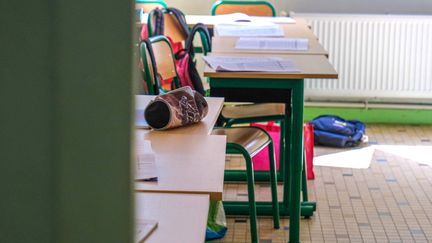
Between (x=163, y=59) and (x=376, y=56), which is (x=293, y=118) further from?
(x=376, y=56)

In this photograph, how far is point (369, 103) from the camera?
5836 millimetres

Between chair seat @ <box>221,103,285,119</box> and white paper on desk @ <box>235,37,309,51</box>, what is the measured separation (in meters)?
0.32

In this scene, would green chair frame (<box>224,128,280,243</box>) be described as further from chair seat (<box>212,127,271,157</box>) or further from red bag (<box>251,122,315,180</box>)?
red bag (<box>251,122,315,180</box>)

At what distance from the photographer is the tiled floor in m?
3.57

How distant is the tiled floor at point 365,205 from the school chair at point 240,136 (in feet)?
0.65

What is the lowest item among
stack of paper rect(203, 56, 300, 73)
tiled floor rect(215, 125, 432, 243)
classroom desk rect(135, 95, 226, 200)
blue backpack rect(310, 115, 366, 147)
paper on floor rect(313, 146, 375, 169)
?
paper on floor rect(313, 146, 375, 169)

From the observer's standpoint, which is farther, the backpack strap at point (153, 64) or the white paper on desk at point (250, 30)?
the white paper on desk at point (250, 30)

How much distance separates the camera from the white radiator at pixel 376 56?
5.61 meters

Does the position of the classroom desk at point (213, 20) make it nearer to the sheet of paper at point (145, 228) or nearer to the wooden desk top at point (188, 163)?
the wooden desk top at point (188, 163)

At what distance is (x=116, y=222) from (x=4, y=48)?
0.13m

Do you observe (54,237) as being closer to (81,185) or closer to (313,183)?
(81,185)

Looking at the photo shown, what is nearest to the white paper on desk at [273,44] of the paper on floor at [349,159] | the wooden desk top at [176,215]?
the paper on floor at [349,159]

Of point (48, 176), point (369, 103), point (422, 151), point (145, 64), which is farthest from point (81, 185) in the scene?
point (369, 103)

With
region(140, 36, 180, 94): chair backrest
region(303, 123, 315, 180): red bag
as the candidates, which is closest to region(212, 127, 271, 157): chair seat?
region(140, 36, 180, 94): chair backrest
